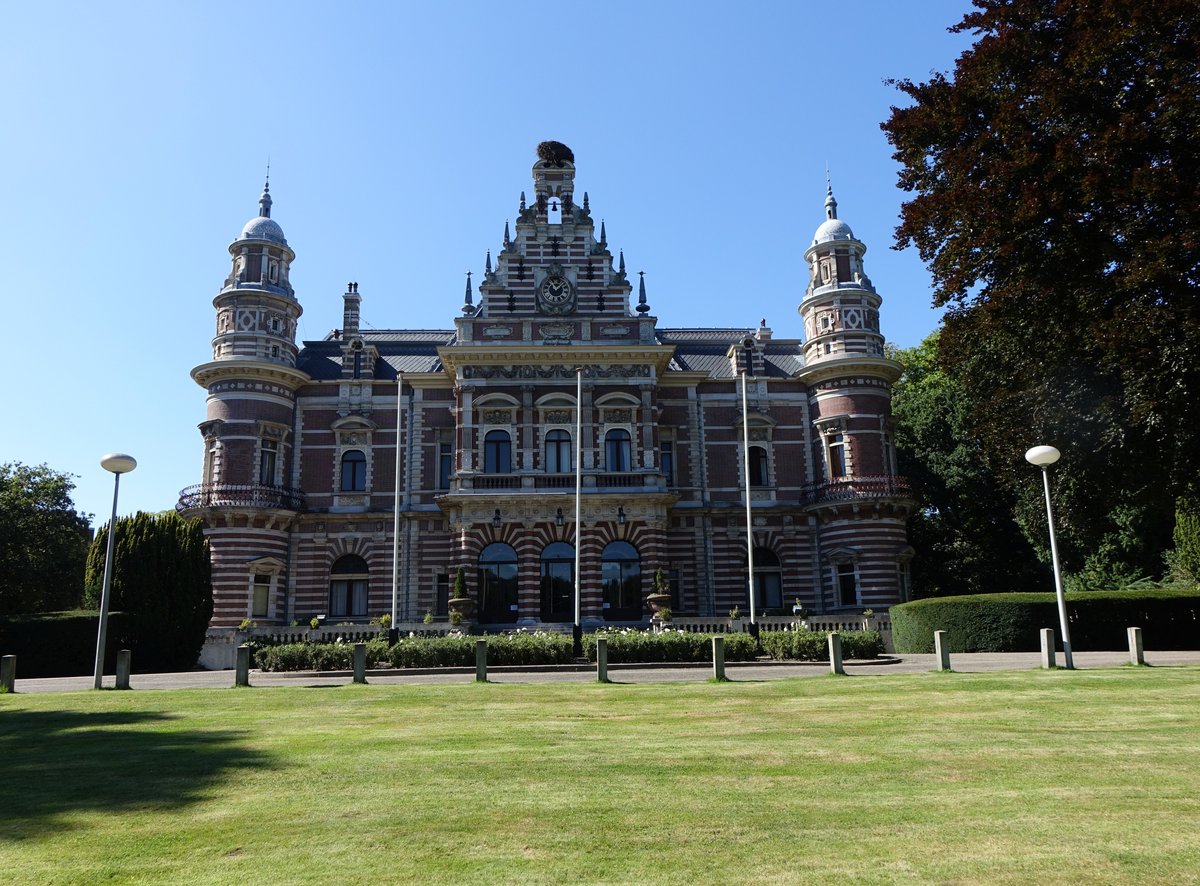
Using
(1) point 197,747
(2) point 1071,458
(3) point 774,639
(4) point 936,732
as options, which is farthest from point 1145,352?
(1) point 197,747

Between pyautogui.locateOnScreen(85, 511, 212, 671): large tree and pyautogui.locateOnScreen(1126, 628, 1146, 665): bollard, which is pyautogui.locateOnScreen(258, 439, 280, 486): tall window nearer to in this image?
pyautogui.locateOnScreen(85, 511, 212, 671): large tree

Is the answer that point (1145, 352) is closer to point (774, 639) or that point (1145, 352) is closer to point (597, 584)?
point (774, 639)

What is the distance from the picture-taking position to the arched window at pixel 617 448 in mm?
42594

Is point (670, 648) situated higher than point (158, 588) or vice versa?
point (158, 588)

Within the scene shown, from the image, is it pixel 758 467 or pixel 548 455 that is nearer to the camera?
pixel 548 455

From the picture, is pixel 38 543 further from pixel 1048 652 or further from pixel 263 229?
pixel 1048 652

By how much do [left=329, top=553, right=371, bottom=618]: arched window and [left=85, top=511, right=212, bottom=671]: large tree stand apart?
7.72 metres

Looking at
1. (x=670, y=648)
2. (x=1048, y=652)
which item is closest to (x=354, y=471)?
(x=670, y=648)

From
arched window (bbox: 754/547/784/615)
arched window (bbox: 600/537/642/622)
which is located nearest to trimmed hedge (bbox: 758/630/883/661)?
arched window (bbox: 600/537/642/622)

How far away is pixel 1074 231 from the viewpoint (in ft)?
63.6

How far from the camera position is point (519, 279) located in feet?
142

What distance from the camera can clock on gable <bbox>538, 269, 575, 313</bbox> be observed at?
42781 mm

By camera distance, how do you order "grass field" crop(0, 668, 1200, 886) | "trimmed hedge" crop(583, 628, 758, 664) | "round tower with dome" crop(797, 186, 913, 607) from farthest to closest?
"round tower with dome" crop(797, 186, 913, 607) → "trimmed hedge" crop(583, 628, 758, 664) → "grass field" crop(0, 668, 1200, 886)

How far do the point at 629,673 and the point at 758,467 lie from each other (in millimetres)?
23410
